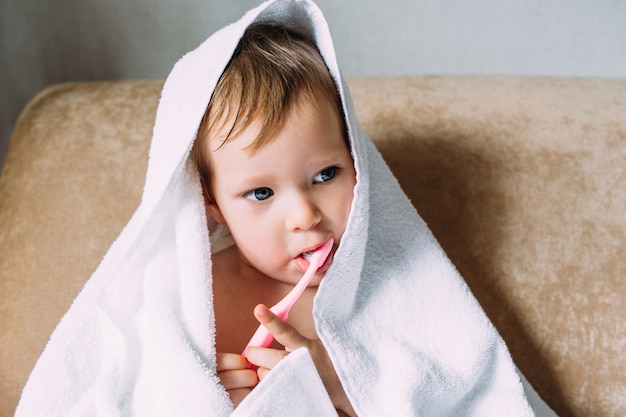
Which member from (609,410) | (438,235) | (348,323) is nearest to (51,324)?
(348,323)

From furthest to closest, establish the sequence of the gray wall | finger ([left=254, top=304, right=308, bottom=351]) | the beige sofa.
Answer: the gray wall
the beige sofa
finger ([left=254, top=304, right=308, bottom=351])

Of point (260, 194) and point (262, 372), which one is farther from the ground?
point (260, 194)

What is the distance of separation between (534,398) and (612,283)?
0.64ft

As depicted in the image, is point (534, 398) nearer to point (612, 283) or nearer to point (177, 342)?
Result: point (612, 283)

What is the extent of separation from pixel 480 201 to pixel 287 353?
41cm

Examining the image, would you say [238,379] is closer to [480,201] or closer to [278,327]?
[278,327]

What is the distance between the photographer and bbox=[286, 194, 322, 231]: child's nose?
751 millimetres

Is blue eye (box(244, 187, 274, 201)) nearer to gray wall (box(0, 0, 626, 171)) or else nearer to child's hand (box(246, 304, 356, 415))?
child's hand (box(246, 304, 356, 415))

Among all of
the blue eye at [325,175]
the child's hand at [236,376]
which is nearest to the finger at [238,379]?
the child's hand at [236,376]

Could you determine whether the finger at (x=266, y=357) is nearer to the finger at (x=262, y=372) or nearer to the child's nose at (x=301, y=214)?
the finger at (x=262, y=372)

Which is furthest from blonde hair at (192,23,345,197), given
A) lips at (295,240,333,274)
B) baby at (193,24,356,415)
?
lips at (295,240,333,274)

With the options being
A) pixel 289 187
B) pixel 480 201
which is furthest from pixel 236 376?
pixel 480 201

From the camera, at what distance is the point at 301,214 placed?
751 mm

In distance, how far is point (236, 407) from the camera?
76 centimetres
